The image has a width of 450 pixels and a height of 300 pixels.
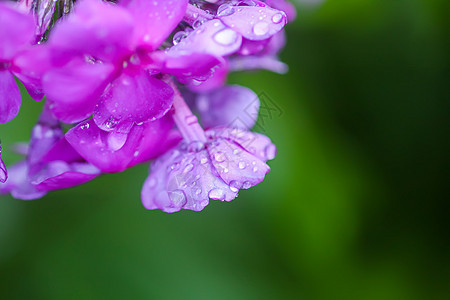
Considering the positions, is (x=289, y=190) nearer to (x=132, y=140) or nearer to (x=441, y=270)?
(x=441, y=270)

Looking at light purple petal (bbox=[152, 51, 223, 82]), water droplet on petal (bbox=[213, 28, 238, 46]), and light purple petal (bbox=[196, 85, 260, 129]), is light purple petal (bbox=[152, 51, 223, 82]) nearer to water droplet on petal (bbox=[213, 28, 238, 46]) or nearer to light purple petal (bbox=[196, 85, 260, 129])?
water droplet on petal (bbox=[213, 28, 238, 46])

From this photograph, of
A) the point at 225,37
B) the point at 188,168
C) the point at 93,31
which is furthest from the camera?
the point at 188,168

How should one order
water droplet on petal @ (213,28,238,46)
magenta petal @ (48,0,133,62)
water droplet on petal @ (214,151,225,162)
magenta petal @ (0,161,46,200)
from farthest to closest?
1. magenta petal @ (0,161,46,200)
2. water droplet on petal @ (214,151,225,162)
3. water droplet on petal @ (213,28,238,46)
4. magenta petal @ (48,0,133,62)

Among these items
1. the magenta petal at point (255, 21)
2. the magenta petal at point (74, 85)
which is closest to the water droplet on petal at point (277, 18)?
the magenta petal at point (255, 21)

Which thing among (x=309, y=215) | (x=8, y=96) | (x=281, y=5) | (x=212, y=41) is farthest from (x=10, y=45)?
(x=309, y=215)

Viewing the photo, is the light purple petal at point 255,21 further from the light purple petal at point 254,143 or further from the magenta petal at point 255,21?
the light purple petal at point 254,143

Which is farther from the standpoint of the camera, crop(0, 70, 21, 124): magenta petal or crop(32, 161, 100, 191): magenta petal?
crop(32, 161, 100, 191): magenta petal

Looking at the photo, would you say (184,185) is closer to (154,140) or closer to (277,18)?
(154,140)

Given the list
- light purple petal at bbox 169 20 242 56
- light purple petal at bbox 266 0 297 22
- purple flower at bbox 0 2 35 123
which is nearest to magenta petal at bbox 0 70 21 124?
purple flower at bbox 0 2 35 123
